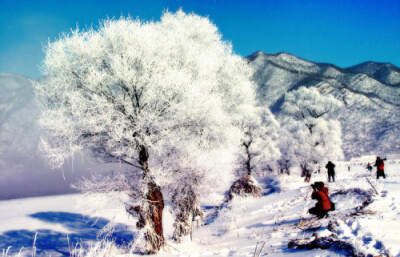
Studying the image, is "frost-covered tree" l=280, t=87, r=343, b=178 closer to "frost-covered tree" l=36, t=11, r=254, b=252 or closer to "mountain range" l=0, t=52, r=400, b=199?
"mountain range" l=0, t=52, r=400, b=199

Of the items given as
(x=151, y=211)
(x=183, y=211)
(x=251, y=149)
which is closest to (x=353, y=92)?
(x=251, y=149)

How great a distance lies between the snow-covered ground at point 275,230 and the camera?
4927 millimetres

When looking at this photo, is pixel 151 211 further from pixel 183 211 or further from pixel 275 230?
pixel 275 230

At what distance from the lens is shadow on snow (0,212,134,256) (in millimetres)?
11598

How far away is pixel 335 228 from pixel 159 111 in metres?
6.52

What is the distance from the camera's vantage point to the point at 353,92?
11231cm

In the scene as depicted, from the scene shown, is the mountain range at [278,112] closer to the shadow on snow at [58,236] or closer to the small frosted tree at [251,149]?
the small frosted tree at [251,149]

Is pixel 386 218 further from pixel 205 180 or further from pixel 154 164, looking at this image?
pixel 154 164

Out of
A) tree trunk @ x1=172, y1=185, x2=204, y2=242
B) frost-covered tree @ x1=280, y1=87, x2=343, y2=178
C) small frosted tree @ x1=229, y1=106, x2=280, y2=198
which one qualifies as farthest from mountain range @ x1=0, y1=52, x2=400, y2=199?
tree trunk @ x1=172, y1=185, x2=204, y2=242

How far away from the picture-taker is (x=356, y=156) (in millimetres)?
74938

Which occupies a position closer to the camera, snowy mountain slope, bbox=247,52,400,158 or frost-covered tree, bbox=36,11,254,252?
frost-covered tree, bbox=36,11,254,252

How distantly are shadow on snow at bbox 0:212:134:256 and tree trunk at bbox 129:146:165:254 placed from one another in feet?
5.67

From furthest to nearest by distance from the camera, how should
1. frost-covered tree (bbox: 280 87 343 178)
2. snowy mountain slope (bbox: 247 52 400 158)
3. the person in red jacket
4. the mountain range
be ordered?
snowy mountain slope (bbox: 247 52 400 158)
the mountain range
frost-covered tree (bbox: 280 87 343 178)
the person in red jacket

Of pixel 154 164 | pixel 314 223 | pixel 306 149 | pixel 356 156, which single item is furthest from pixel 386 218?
pixel 356 156
